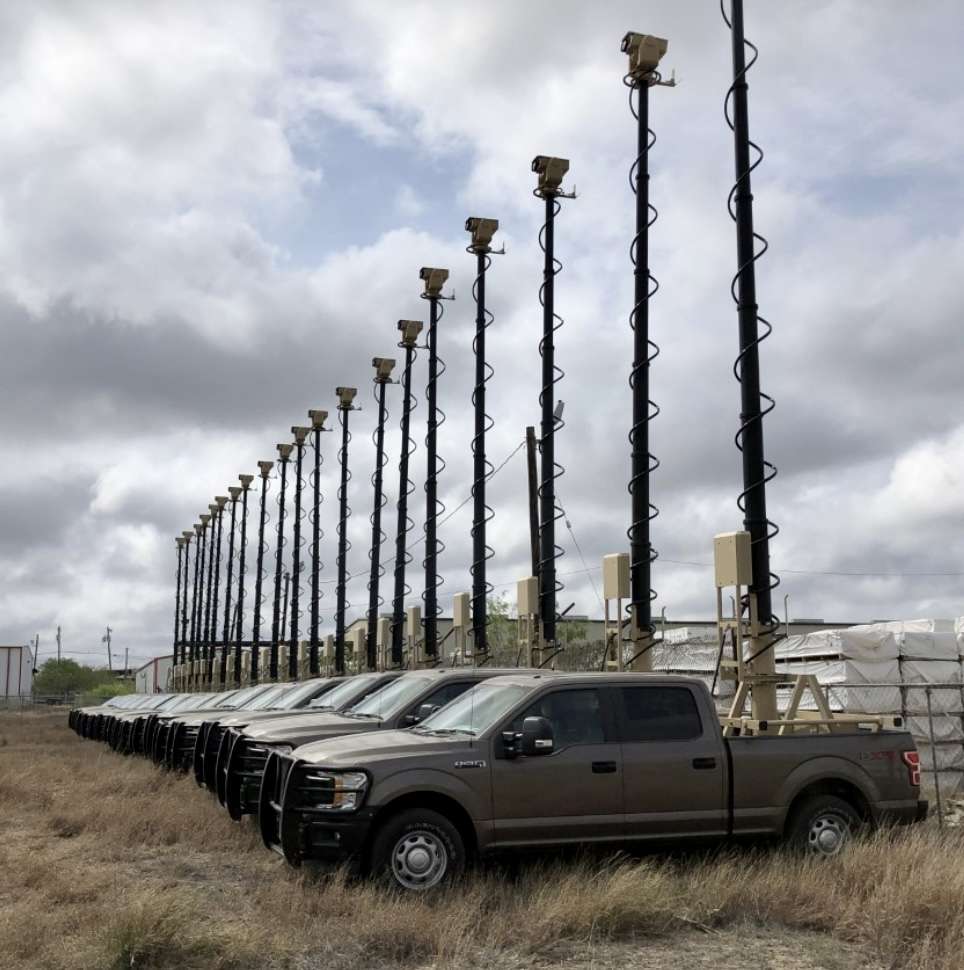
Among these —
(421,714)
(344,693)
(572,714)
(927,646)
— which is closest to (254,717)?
(344,693)

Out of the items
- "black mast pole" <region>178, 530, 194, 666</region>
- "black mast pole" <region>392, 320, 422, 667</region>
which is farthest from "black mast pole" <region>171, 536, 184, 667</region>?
"black mast pole" <region>392, 320, 422, 667</region>

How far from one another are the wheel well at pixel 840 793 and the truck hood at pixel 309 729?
3853mm

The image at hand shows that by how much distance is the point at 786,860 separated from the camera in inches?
371

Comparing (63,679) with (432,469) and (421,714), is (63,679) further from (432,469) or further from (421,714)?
(421,714)

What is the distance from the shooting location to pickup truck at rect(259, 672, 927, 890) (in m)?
8.77

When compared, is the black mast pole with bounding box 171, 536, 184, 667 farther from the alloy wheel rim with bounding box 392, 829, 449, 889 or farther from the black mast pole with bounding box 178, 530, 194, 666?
the alloy wheel rim with bounding box 392, 829, 449, 889

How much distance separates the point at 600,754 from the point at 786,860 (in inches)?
65.4

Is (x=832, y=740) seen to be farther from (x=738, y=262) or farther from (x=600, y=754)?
(x=738, y=262)

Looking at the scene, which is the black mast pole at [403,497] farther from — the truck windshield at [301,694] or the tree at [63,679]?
the tree at [63,679]

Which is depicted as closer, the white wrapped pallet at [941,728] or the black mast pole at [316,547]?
the white wrapped pallet at [941,728]

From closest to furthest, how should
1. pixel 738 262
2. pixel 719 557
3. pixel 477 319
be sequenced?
pixel 719 557 < pixel 738 262 < pixel 477 319

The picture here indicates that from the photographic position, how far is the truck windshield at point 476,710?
30.9 feet

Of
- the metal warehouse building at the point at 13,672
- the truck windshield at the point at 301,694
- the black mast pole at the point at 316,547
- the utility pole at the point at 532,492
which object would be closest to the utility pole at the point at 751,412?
the truck windshield at the point at 301,694

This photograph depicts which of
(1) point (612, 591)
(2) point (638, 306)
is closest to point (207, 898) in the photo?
(1) point (612, 591)
